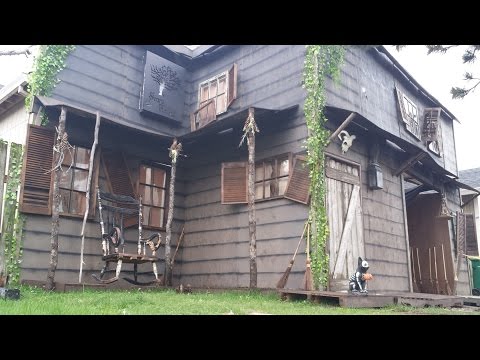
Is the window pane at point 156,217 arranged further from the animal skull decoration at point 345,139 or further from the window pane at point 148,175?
the animal skull decoration at point 345,139

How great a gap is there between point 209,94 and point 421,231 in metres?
6.93

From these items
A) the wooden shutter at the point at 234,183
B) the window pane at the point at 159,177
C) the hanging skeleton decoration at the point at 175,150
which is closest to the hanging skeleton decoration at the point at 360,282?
the wooden shutter at the point at 234,183

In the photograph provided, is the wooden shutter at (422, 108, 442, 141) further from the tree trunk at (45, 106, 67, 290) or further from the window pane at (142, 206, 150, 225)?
the tree trunk at (45, 106, 67, 290)

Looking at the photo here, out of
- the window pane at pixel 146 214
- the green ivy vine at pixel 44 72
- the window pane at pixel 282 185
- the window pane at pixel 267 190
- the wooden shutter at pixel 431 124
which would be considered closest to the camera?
the green ivy vine at pixel 44 72

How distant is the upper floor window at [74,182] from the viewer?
8.13 meters

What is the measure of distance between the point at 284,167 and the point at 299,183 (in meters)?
0.60

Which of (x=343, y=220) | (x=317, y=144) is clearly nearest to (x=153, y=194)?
(x=317, y=144)

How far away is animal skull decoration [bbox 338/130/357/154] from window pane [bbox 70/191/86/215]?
4828 millimetres

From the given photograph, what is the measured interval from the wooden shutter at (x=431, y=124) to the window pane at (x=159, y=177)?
731 cm

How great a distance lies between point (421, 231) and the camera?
41.3ft

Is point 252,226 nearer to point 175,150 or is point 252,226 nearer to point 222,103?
point 175,150

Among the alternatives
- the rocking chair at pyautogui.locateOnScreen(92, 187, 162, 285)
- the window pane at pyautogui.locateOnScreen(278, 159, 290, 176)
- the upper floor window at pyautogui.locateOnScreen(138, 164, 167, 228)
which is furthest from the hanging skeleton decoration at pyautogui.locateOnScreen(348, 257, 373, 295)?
the upper floor window at pyautogui.locateOnScreen(138, 164, 167, 228)
